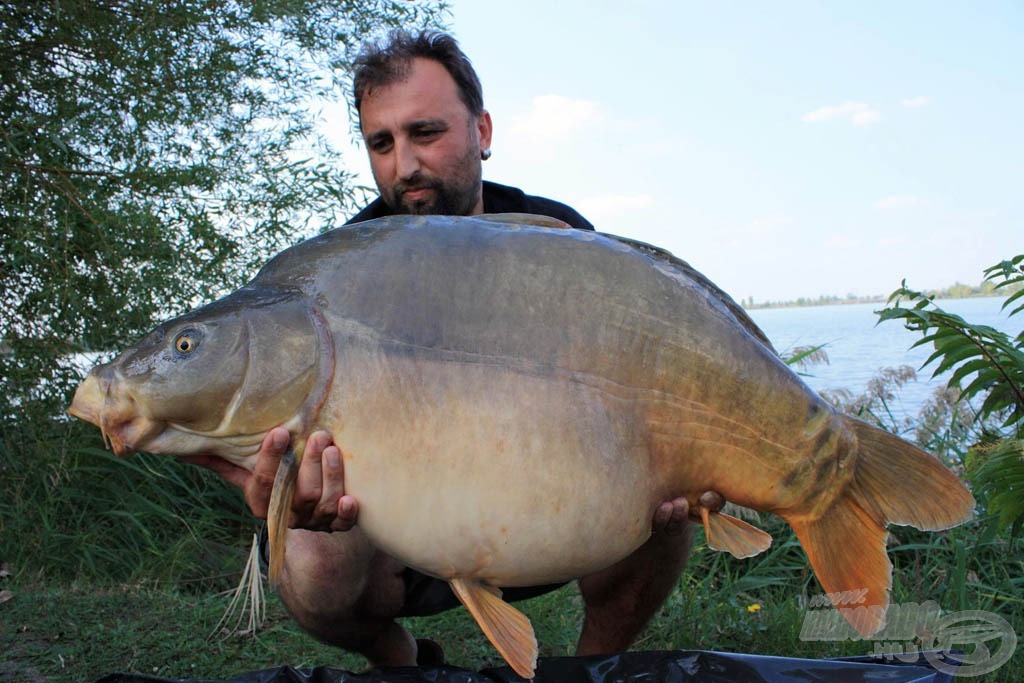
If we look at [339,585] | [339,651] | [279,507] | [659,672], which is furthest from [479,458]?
[339,651]

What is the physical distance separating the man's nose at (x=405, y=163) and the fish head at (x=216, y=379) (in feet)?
3.45

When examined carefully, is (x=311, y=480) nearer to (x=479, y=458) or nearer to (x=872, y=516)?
(x=479, y=458)

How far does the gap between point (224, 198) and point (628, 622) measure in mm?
2163

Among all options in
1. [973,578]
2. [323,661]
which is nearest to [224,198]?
[323,661]

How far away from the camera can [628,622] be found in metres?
1.94

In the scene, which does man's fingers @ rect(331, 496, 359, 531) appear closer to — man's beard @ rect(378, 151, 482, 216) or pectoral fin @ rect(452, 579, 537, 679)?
pectoral fin @ rect(452, 579, 537, 679)

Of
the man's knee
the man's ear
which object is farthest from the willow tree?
the man's knee

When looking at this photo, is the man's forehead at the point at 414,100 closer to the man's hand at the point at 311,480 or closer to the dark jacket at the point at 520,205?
the dark jacket at the point at 520,205

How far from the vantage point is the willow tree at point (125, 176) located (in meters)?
3.01

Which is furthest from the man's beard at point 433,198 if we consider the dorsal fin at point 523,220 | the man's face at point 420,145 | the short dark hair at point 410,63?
the dorsal fin at point 523,220

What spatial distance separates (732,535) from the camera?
4.75ft

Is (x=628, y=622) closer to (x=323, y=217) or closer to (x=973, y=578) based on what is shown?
(x=973, y=578)

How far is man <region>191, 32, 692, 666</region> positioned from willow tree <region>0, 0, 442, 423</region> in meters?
0.95

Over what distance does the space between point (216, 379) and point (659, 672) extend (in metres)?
0.92
